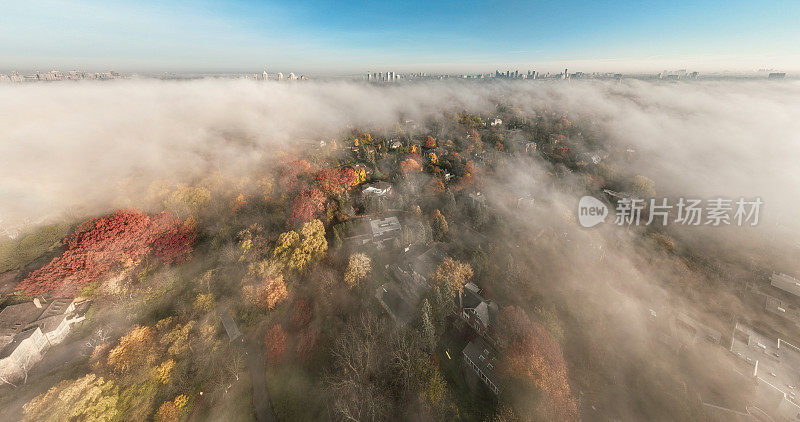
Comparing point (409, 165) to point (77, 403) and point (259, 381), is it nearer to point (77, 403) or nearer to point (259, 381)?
point (259, 381)

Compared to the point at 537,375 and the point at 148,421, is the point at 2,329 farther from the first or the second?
the point at 537,375

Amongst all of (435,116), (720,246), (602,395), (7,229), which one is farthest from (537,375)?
(435,116)

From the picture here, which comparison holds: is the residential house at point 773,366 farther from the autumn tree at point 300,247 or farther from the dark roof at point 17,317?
the dark roof at point 17,317

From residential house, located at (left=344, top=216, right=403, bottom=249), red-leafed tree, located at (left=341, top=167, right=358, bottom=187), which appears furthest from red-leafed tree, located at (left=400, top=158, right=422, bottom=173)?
residential house, located at (left=344, top=216, right=403, bottom=249)

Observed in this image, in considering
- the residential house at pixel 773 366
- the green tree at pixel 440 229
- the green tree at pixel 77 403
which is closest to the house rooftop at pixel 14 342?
the green tree at pixel 77 403

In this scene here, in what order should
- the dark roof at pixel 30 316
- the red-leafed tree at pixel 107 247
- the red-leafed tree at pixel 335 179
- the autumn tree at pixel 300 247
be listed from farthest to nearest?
the red-leafed tree at pixel 335 179 < the autumn tree at pixel 300 247 < the red-leafed tree at pixel 107 247 < the dark roof at pixel 30 316

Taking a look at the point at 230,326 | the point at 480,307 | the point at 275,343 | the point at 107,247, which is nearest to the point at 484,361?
the point at 480,307
